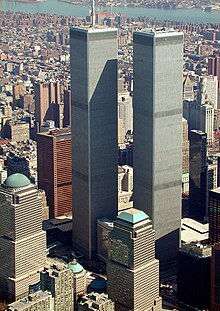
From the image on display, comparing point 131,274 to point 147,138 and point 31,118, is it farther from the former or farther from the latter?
point 31,118

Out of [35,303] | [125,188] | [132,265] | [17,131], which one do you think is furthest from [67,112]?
[35,303]

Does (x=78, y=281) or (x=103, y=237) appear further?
(x=103, y=237)

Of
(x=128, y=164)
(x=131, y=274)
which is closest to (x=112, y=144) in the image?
(x=131, y=274)

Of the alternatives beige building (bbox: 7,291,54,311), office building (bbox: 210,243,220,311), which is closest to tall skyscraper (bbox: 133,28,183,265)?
office building (bbox: 210,243,220,311)

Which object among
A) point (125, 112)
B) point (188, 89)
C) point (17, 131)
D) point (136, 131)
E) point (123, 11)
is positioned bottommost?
point (17, 131)

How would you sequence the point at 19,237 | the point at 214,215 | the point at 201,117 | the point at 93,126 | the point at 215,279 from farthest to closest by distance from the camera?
the point at 201,117, the point at 93,126, the point at 214,215, the point at 19,237, the point at 215,279

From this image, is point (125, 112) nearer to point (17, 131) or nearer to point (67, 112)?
point (67, 112)
